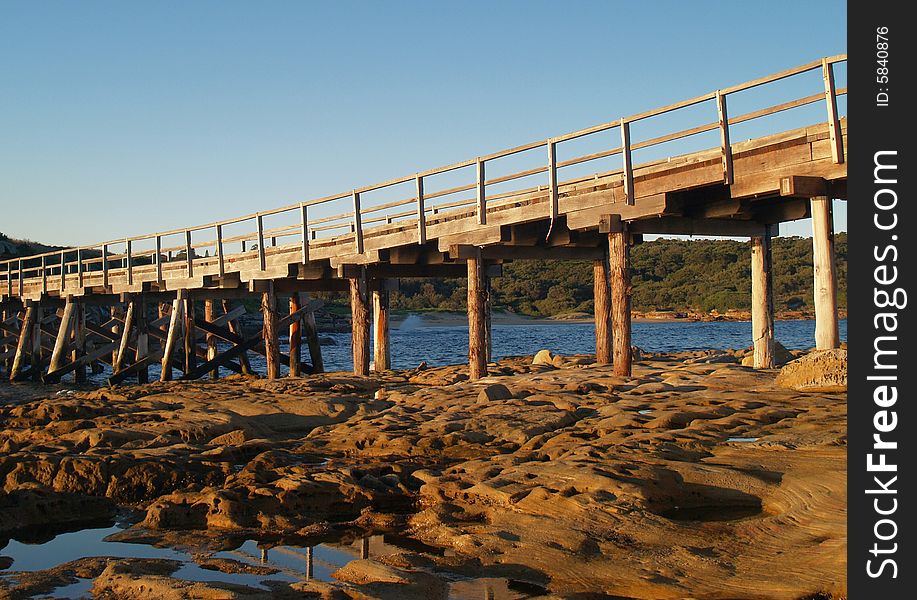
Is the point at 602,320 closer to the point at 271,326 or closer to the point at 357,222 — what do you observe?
the point at 357,222

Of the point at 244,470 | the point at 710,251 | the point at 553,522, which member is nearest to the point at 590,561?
the point at 553,522

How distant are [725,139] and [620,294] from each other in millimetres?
3566

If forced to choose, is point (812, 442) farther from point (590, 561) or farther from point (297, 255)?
point (297, 255)

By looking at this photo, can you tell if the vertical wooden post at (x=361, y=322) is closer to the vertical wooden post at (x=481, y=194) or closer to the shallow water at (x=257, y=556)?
the vertical wooden post at (x=481, y=194)

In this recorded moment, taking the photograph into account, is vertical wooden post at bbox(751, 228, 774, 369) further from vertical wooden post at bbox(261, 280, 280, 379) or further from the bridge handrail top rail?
vertical wooden post at bbox(261, 280, 280, 379)

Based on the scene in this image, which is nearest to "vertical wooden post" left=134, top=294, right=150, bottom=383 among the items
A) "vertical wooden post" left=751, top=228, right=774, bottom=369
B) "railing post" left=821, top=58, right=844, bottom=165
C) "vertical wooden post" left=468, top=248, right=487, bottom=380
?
"vertical wooden post" left=468, top=248, right=487, bottom=380

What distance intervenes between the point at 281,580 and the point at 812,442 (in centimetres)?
→ 583

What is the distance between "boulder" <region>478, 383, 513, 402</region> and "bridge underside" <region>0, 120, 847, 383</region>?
8.94ft

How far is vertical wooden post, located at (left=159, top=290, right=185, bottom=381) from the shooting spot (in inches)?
1056

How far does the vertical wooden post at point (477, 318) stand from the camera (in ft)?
63.9

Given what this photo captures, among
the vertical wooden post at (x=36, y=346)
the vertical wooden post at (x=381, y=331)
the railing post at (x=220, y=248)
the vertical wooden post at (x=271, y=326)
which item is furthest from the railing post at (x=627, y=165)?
the vertical wooden post at (x=36, y=346)

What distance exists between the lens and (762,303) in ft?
56.4

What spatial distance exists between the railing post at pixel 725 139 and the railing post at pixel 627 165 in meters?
1.74

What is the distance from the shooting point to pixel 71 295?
103 ft
